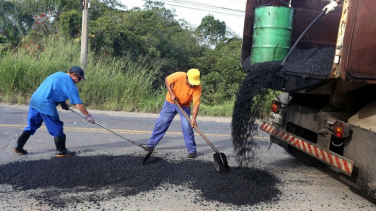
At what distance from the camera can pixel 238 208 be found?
11.6 feet

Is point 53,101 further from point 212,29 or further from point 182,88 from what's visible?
point 212,29

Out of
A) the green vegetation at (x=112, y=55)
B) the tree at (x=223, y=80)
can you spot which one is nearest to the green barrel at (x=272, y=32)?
the green vegetation at (x=112, y=55)

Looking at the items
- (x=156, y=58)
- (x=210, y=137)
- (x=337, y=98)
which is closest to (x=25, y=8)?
(x=156, y=58)

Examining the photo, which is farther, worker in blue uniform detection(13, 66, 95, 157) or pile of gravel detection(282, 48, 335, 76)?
worker in blue uniform detection(13, 66, 95, 157)

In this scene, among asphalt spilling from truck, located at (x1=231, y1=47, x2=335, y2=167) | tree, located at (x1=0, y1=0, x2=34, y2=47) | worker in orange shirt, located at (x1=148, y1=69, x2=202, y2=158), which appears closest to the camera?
asphalt spilling from truck, located at (x1=231, y1=47, x2=335, y2=167)

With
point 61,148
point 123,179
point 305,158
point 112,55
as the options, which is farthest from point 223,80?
point 123,179

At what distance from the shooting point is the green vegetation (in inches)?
392

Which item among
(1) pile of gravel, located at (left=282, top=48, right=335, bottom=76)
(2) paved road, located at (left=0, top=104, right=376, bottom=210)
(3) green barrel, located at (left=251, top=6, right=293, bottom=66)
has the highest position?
(3) green barrel, located at (left=251, top=6, right=293, bottom=66)

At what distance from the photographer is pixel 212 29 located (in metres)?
21.2

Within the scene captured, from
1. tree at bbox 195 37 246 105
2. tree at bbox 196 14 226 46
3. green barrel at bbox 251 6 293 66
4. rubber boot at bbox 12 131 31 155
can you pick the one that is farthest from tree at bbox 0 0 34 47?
green barrel at bbox 251 6 293 66

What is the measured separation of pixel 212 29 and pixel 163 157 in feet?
55.5

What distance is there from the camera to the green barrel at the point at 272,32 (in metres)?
4.74

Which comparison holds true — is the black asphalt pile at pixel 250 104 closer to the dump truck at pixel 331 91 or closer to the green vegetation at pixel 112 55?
the dump truck at pixel 331 91

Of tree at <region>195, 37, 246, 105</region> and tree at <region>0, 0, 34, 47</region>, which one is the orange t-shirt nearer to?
tree at <region>195, 37, 246, 105</region>
